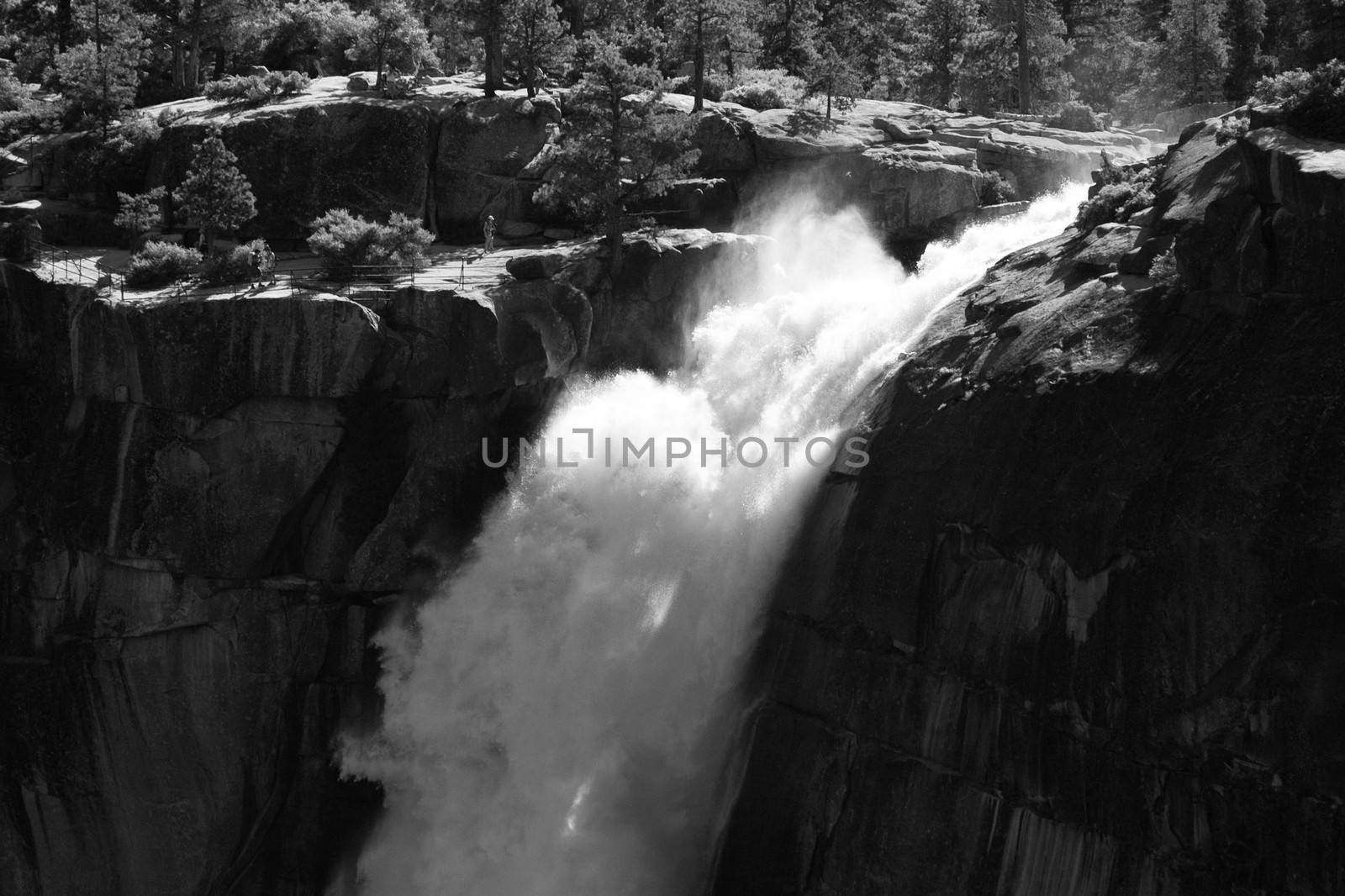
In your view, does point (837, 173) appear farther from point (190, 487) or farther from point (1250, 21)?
point (1250, 21)

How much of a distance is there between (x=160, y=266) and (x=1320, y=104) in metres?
25.0

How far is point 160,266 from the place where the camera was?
3222 cm

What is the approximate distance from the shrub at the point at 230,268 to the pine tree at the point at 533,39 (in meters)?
12.3

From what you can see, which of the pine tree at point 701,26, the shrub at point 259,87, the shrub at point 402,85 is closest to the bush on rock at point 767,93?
the pine tree at point 701,26

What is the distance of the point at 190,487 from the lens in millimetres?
30234

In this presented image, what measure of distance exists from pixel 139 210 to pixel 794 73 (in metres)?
26.2

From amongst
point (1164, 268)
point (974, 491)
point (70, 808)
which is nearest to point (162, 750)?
point (70, 808)

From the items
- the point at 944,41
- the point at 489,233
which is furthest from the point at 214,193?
the point at 944,41

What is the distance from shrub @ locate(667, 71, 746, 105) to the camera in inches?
1690

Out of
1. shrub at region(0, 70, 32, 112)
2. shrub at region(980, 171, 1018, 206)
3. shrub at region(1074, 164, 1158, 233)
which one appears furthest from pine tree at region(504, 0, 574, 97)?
shrub at region(1074, 164, 1158, 233)

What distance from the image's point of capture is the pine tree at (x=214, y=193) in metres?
34.8

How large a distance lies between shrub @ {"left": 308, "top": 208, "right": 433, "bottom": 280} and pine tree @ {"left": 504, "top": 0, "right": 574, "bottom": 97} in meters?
9.71

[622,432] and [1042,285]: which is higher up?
[1042,285]

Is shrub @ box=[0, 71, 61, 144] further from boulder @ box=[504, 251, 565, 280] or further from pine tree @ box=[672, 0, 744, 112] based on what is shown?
pine tree @ box=[672, 0, 744, 112]
